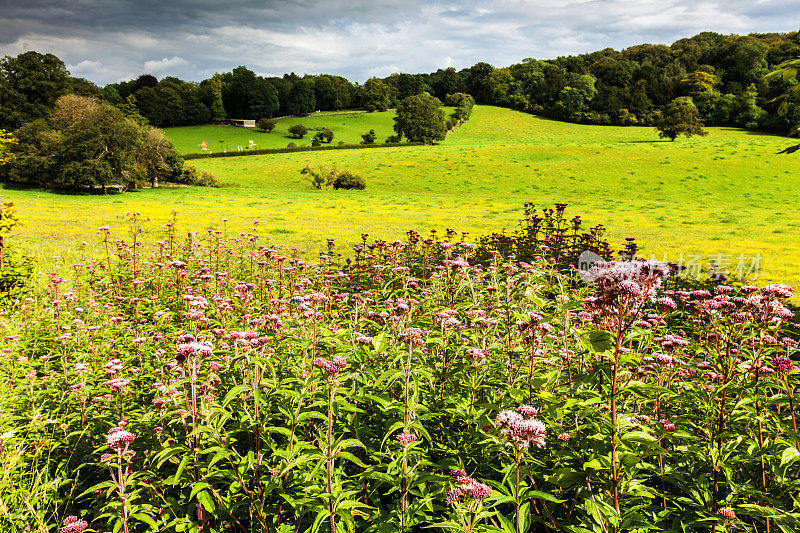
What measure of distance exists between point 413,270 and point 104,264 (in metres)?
8.07

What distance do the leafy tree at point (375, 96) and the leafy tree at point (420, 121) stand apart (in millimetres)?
50980

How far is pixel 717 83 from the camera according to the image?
9738 cm

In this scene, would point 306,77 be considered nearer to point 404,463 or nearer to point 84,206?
point 84,206

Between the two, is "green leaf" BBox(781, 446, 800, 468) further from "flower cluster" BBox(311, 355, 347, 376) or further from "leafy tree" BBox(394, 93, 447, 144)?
"leafy tree" BBox(394, 93, 447, 144)

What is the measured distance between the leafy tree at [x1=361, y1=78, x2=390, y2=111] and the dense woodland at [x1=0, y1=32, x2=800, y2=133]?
364mm

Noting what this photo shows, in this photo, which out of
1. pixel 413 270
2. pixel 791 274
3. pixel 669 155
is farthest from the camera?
pixel 669 155

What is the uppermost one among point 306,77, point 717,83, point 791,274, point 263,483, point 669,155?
point 306,77

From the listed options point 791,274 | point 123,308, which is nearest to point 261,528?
point 123,308

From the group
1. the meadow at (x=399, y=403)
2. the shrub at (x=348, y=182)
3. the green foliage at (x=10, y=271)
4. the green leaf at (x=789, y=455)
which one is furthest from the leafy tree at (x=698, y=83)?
the green foliage at (x=10, y=271)

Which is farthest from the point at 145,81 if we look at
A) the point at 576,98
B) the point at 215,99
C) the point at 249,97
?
the point at 576,98

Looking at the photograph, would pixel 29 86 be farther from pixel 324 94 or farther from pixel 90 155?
pixel 324 94

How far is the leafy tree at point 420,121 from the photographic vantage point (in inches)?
3066

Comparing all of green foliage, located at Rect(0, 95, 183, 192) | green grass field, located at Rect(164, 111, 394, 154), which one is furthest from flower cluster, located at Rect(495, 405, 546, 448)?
green grass field, located at Rect(164, 111, 394, 154)

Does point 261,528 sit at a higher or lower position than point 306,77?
lower
